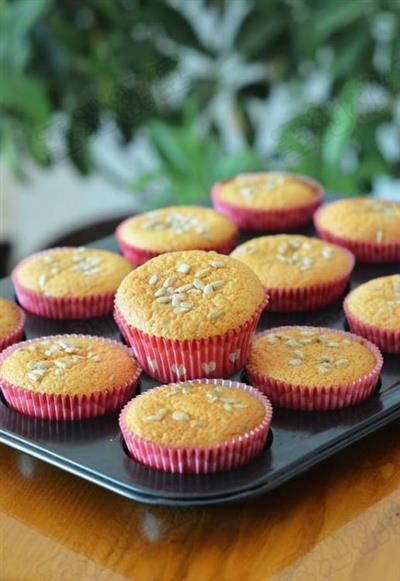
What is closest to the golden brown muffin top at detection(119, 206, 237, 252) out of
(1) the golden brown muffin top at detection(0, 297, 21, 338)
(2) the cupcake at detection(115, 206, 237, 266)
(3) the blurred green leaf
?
(2) the cupcake at detection(115, 206, 237, 266)

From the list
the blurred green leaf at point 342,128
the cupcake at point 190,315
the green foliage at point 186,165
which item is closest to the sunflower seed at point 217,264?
the cupcake at point 190,315

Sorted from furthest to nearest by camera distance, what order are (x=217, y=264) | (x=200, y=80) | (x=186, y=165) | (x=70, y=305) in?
(x=200, y=80) < (x=186, y=165) < (x=70, y=305) < (x=217, y=264)

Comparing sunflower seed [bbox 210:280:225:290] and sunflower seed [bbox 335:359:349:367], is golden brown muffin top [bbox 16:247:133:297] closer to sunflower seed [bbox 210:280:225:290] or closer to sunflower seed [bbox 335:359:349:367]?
sunflower seed [bbox 210:280:225:290]

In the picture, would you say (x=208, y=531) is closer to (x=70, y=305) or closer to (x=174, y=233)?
(x=70, y=305)

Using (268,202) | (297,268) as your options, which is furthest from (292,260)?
(268,202)

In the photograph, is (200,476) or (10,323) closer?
(200,476)

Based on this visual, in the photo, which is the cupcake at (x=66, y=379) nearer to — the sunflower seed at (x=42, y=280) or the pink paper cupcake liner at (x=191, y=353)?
the pink paper cupcake liner at (x=191, y=353)

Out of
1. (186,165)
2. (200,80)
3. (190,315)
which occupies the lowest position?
(186,165)
